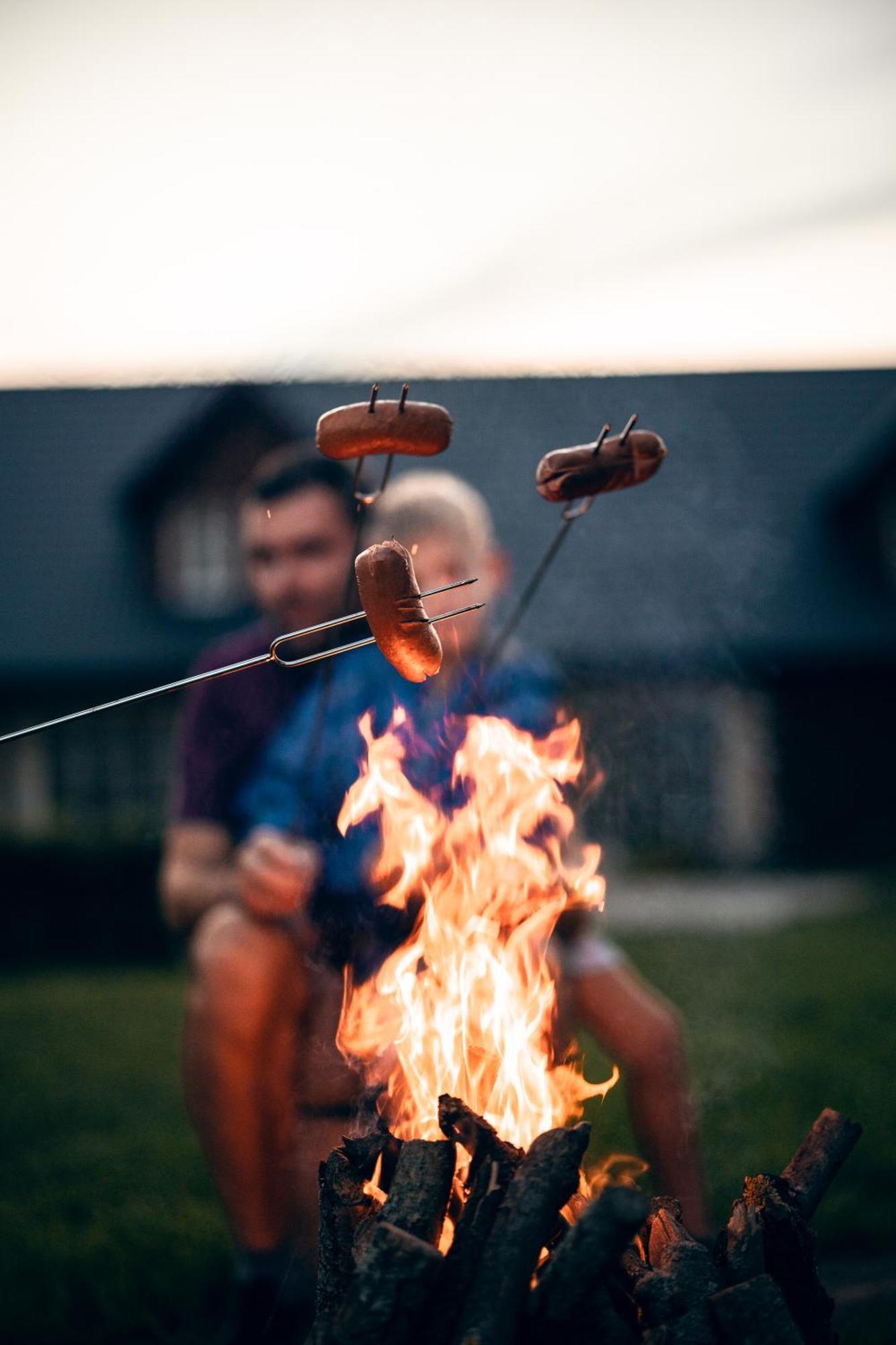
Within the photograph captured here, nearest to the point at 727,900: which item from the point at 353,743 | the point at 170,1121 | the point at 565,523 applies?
the point at 170,1121

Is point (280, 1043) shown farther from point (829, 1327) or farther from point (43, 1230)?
point (829, 1327)

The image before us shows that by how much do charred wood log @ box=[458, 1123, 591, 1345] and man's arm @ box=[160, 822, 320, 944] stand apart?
98cm

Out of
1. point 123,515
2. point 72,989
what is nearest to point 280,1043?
point 72,989

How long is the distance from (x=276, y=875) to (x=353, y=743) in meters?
0.38

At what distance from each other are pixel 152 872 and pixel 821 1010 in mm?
4869

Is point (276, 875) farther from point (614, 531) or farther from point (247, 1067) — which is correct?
point (614, 531)

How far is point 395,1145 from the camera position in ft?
5.35

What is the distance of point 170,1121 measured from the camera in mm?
4055

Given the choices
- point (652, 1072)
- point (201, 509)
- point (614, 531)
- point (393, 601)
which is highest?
point (201, 509)

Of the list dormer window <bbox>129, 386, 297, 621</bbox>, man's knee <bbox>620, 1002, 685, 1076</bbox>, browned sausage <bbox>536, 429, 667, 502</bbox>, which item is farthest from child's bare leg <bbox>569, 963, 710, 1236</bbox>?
dormer window <bbox>129, 386, 297, 621</bbox>

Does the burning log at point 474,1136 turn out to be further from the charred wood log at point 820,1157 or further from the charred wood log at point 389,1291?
the charred wood log at point 820,1157

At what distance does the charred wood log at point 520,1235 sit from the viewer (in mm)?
1339

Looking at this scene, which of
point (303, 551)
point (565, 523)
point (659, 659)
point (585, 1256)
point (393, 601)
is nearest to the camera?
point (585, 1256)

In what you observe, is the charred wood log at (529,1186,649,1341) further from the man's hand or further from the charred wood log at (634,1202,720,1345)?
the man's hand
